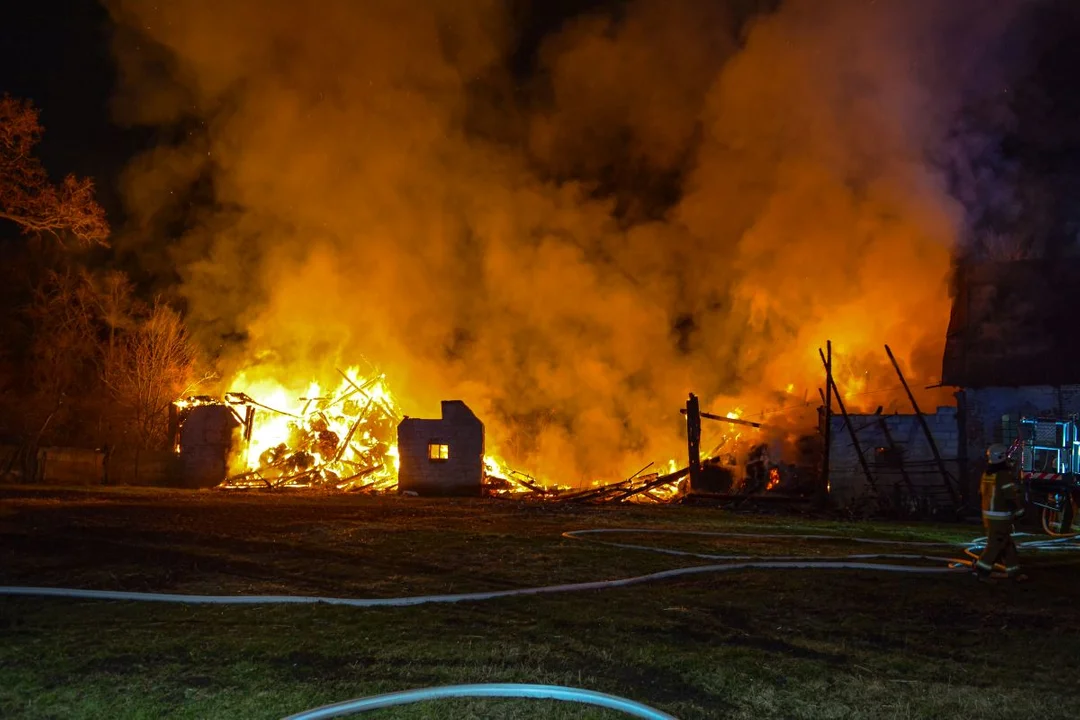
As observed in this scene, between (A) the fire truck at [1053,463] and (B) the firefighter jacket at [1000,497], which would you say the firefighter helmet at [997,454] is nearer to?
(B) the firefighter jacket at [1000,497]

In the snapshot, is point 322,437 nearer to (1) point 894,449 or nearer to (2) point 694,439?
(2) point 694,439

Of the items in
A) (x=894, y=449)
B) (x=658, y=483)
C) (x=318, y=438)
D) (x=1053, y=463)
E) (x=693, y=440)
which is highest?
(x=318, y=438)

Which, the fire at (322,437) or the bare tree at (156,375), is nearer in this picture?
the fire at (322,437)

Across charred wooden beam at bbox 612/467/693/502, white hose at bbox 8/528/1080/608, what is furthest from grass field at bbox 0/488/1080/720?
charred wooden beam at bbox 612/467/693/502

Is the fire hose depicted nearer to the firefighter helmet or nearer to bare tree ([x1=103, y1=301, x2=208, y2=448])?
the firefighter helmet

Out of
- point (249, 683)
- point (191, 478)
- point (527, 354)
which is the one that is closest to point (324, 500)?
point (191, 478)

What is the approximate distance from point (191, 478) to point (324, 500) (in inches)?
377

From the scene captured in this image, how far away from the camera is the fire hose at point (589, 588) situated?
437cm

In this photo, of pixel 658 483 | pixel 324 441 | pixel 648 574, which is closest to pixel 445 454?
pixel 324 441

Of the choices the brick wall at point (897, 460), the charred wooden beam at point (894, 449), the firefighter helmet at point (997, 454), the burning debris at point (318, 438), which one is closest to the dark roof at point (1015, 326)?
the brick wall at point (897, 460)

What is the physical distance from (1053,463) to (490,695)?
16534mm

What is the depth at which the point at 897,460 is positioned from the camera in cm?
2145

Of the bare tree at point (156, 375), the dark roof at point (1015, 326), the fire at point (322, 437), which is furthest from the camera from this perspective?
the bare tree at point (156, 375)

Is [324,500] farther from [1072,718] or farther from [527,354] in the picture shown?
[1072,718]
